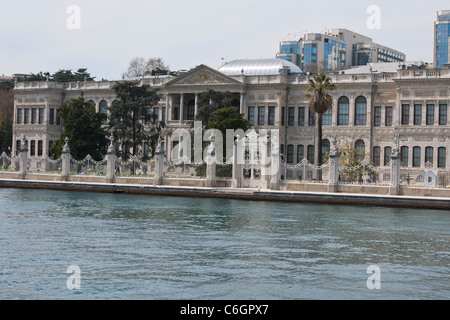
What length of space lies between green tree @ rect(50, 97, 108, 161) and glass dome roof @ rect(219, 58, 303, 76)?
13203mm

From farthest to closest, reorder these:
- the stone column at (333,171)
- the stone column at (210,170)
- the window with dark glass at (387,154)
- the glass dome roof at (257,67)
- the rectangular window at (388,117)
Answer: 1. the glass dome roof at (257,67)
2. the rectangular window at (388,117)
3. the window with dark glass at (387,154)
4. the stone column at (210,170)
5. the stone column at (333,171)

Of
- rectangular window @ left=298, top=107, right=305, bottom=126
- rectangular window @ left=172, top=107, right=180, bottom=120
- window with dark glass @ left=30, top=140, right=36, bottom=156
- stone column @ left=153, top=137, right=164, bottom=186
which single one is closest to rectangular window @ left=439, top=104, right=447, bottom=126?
rectangular window @ left=298, top=107, right=305, bottom=126

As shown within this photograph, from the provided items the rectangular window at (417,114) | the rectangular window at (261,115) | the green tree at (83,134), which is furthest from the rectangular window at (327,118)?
the green tree at (83,134)

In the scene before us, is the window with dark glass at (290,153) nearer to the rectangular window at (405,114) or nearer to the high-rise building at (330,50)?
the rectangular window at (405,114)

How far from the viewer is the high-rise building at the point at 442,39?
5002 inches

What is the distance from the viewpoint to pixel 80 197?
41.7 metres

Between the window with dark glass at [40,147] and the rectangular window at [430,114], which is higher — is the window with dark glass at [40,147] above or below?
below

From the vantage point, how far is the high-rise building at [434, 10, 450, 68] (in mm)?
127062

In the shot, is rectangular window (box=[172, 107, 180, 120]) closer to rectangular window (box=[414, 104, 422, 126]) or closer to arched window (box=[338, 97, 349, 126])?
arched window (box=[338, 97, 349, 126])

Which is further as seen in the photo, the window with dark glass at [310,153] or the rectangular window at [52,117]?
the rectangular window at [52,117]

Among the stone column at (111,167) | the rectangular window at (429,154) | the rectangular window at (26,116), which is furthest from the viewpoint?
the rectangular window at (26,116)

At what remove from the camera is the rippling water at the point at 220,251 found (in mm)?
18078

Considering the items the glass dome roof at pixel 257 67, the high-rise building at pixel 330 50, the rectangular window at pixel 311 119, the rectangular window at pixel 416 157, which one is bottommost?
the rectangular window at pixel 416 157

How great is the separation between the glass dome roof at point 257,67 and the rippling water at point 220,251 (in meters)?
32.6
